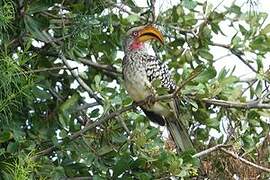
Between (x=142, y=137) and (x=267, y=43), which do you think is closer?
(x=142, y=137)

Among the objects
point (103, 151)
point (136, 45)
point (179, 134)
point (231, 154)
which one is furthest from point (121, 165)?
point (136, 45)

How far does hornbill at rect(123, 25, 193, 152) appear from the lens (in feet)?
9.30

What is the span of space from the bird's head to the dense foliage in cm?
3

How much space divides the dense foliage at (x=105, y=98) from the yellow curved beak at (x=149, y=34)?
0.04 metres

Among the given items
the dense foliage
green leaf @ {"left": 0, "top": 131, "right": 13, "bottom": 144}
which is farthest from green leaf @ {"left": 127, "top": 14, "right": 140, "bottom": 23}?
green leaf @ {"left": 0, "top": 131, "right": 13, "bottom": 144}

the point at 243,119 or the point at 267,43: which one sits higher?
the point at 267,43

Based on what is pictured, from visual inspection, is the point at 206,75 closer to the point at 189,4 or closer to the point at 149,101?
the point at 149,101

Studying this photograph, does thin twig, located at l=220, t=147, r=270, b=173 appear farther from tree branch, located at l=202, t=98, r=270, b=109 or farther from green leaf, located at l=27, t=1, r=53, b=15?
green leaf, located at l=27, t=1, r=53, b=15

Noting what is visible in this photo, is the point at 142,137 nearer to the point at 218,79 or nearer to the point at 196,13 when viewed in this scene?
the point at 218,79

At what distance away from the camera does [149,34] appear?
2.83 meters

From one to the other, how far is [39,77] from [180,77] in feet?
1.43

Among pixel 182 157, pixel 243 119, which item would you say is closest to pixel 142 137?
pixel 182 157

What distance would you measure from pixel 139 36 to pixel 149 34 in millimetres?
93

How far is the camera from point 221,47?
3.11 metres
